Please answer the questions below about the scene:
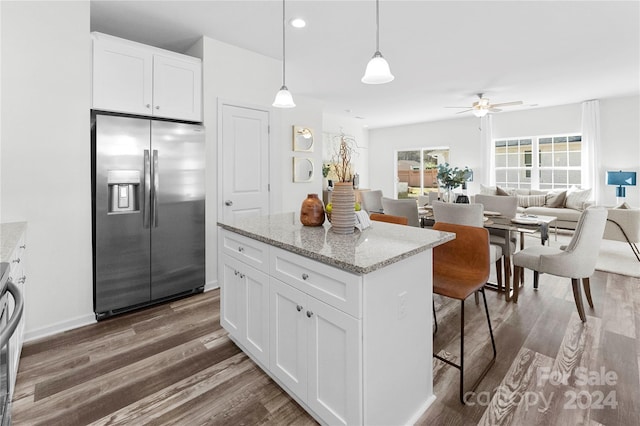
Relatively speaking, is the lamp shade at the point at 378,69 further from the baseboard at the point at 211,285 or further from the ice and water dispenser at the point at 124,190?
the baseboard at the point at 211,285

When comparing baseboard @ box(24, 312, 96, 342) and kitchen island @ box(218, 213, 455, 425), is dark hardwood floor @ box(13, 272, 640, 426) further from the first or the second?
kitchen island @ box(218, 213, 455, 425)

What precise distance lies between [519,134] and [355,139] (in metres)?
4.05

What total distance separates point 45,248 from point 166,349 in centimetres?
128

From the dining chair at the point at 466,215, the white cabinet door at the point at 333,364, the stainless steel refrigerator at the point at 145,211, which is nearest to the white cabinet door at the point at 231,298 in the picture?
the white cabinet door at the point at 333,364

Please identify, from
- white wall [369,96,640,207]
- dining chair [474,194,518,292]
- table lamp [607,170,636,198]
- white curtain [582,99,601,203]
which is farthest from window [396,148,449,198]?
dining chair [474,194,518,292]

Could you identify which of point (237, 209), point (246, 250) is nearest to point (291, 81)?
point (237, 209)

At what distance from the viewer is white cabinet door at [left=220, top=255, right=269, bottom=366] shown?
1.86 m

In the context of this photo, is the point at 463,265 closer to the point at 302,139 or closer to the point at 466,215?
the point at 466,215

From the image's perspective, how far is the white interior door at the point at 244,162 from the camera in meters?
3.53

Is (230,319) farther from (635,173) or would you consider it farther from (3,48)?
(635,173)

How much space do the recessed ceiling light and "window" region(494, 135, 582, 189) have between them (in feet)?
21.5

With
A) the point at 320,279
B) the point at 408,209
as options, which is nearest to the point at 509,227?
the point at 408,209

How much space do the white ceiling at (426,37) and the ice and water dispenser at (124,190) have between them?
59.4 inches

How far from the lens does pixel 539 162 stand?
7.35m
